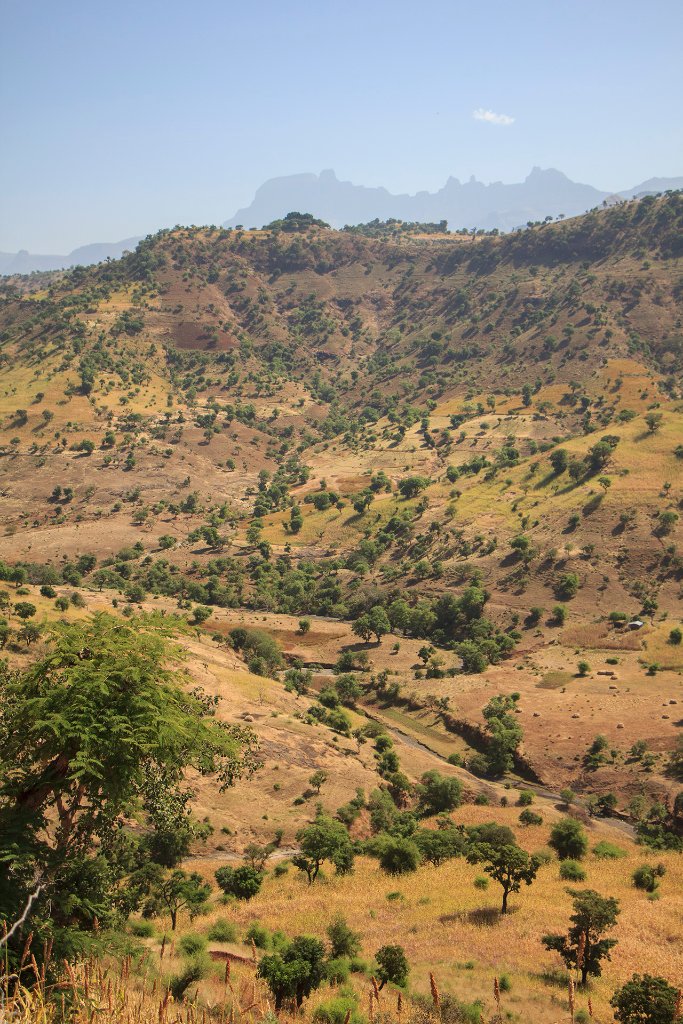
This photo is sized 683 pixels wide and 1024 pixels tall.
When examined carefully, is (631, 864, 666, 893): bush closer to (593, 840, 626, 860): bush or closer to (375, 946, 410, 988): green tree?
(593, 840, 626, 860): bush

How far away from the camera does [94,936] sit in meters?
16.3

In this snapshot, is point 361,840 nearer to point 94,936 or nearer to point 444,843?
point 444,843

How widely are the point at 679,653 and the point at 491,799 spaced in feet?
117

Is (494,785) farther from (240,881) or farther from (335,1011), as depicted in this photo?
(335,1011)

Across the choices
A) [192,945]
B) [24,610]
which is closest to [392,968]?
[192,945]

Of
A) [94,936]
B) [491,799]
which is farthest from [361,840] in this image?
[94,936]

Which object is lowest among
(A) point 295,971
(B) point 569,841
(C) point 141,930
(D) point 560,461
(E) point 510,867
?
(B) point 569,841

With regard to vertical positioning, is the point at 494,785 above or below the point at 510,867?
below

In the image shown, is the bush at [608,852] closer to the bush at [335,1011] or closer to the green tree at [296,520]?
the bush at [335,1011]

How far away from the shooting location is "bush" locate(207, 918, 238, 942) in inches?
1085

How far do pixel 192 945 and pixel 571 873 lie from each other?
2423 centimetres

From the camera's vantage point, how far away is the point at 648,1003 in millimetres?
18531

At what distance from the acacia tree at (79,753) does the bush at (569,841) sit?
114ft

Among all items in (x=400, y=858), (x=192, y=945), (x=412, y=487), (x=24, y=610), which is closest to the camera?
(x=192, y=945)
